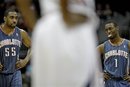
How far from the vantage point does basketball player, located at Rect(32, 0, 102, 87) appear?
2834 mm

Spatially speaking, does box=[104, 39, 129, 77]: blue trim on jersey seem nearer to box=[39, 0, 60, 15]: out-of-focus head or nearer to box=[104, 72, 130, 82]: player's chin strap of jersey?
box=[104, 72, 130, 82]: player's chin strap of jersey

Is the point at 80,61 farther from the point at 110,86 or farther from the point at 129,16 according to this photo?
the point at 129,16

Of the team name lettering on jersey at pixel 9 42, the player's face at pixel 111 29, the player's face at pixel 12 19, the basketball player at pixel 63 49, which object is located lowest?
the basketball player at pixel 63 49

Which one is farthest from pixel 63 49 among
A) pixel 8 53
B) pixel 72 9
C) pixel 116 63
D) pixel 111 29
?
pixel 116 63

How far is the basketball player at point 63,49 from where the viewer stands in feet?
9.30

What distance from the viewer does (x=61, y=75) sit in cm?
285

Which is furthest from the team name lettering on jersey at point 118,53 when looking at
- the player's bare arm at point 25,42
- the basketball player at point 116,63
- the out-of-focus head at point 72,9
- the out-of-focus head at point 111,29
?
the out-of-focus head at point 72,9

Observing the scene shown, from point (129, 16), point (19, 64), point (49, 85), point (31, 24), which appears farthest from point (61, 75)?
point (129, 16)

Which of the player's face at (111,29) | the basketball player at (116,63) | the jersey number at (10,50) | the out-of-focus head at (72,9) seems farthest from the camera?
the basketball player at (116,63)

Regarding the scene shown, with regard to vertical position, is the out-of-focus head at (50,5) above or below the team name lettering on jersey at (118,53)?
above

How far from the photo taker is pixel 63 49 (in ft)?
9.30

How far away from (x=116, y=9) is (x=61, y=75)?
13371 mm

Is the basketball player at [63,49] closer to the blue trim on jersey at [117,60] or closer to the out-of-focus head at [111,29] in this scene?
the out-of-focus head at [111,29]

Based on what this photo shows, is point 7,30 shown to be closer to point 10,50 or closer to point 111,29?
point 10,50
